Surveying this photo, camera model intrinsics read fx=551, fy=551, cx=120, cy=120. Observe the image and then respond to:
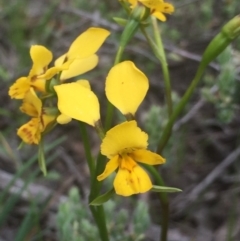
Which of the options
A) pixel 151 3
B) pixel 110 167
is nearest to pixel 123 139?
pixel 110 167

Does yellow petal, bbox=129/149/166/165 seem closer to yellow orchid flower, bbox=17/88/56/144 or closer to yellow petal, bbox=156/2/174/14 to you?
yellow orchid flower, bbox=17/88/56/144

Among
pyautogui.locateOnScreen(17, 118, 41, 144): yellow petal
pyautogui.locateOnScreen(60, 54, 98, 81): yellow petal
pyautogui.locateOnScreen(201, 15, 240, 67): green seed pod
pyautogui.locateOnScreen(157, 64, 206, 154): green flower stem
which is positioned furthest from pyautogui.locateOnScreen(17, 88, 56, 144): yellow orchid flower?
pyautogui.locateOnScreen(201, 15, 240, 67): green seed pod

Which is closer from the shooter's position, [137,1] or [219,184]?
[137,1]

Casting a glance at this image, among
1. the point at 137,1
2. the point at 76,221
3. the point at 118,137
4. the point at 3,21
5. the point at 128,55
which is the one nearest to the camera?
the point at 118,137

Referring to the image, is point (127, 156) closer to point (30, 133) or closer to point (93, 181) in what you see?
point (93, 181)

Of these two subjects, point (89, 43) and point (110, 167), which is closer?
point (110, 167)

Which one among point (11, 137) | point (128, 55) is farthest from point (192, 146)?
point (11, 137)

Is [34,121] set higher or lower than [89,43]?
lower

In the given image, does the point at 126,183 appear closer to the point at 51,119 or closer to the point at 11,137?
the point at 51,119
